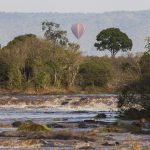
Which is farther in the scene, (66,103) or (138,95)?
(66,103)

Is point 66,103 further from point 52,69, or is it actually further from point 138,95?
point 138,95

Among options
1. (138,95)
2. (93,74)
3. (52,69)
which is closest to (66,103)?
(52,69)

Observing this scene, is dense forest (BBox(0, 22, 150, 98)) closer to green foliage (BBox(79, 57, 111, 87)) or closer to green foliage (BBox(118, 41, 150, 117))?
green foliage (BBox(79, 57, 111, 87))

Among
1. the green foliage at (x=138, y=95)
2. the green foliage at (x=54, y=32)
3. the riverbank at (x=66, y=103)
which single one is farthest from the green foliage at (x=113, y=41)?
the green foliage at (x=138, y=95)

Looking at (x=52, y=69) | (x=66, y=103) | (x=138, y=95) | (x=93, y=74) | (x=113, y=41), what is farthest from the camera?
(x=113, y=41)

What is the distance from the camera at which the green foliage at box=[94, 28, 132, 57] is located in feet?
481

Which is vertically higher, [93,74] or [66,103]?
[93,74]

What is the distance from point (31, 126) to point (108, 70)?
258 ft

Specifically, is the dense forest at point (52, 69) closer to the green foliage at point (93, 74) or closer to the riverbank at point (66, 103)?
the green foliage at point (93, 74)

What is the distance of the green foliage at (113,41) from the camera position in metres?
147

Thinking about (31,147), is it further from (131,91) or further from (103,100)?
(103,100)

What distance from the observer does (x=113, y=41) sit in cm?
14800

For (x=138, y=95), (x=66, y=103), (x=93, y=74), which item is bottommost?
(x=66, y=103)

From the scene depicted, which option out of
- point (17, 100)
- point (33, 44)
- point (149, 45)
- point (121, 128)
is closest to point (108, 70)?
point (33, 44)
